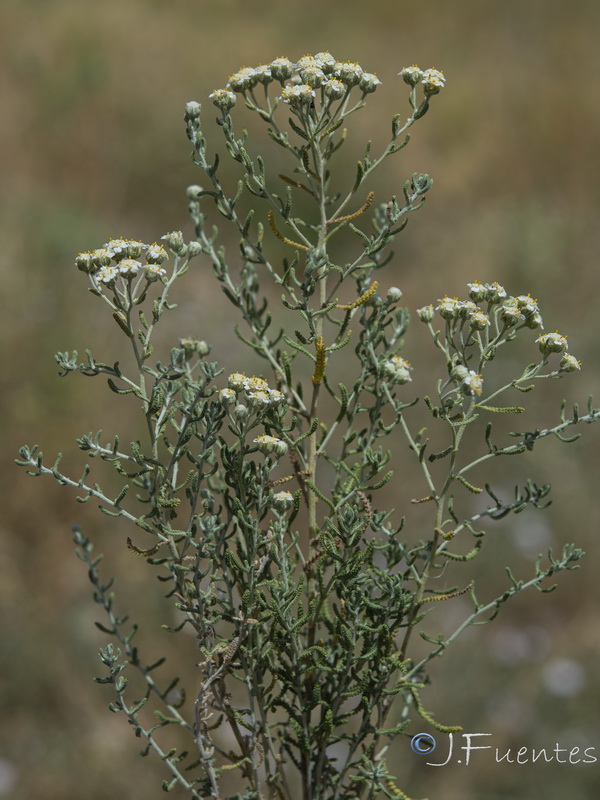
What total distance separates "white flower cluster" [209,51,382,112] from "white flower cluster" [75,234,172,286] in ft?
0.79

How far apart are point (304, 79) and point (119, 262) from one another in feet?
1.18

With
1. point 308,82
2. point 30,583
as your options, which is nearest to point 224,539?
point 308,82

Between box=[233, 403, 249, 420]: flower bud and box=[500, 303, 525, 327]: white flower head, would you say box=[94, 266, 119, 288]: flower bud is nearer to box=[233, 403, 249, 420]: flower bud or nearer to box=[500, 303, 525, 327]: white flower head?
box=[233, 403, 249, 420]: flower bud

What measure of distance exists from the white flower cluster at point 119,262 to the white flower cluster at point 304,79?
0.24 m

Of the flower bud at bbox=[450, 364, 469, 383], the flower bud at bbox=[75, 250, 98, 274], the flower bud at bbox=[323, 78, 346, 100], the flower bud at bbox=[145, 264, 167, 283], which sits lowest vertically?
the flower bud at bbox=[450, 364, 469, 383]

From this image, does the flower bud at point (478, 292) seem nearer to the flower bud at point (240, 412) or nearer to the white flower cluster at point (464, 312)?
the white flower cluster at point (464, 312)

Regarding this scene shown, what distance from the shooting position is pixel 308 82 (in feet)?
3.75

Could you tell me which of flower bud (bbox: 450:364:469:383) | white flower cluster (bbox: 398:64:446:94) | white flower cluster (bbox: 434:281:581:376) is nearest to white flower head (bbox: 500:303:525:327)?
white flower cluster (bbox: 434:281:581:376)

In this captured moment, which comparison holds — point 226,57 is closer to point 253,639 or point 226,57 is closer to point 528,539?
point 528,539

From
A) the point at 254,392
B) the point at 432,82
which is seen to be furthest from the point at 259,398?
the point at 432,82

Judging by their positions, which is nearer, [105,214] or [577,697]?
[577,697]

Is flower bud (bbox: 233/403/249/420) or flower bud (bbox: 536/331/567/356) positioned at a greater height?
flower bud (bbox: 536/331/567/356)

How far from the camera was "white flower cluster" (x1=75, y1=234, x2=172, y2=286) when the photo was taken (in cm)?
109

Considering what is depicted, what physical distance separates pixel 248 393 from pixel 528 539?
3151mm
